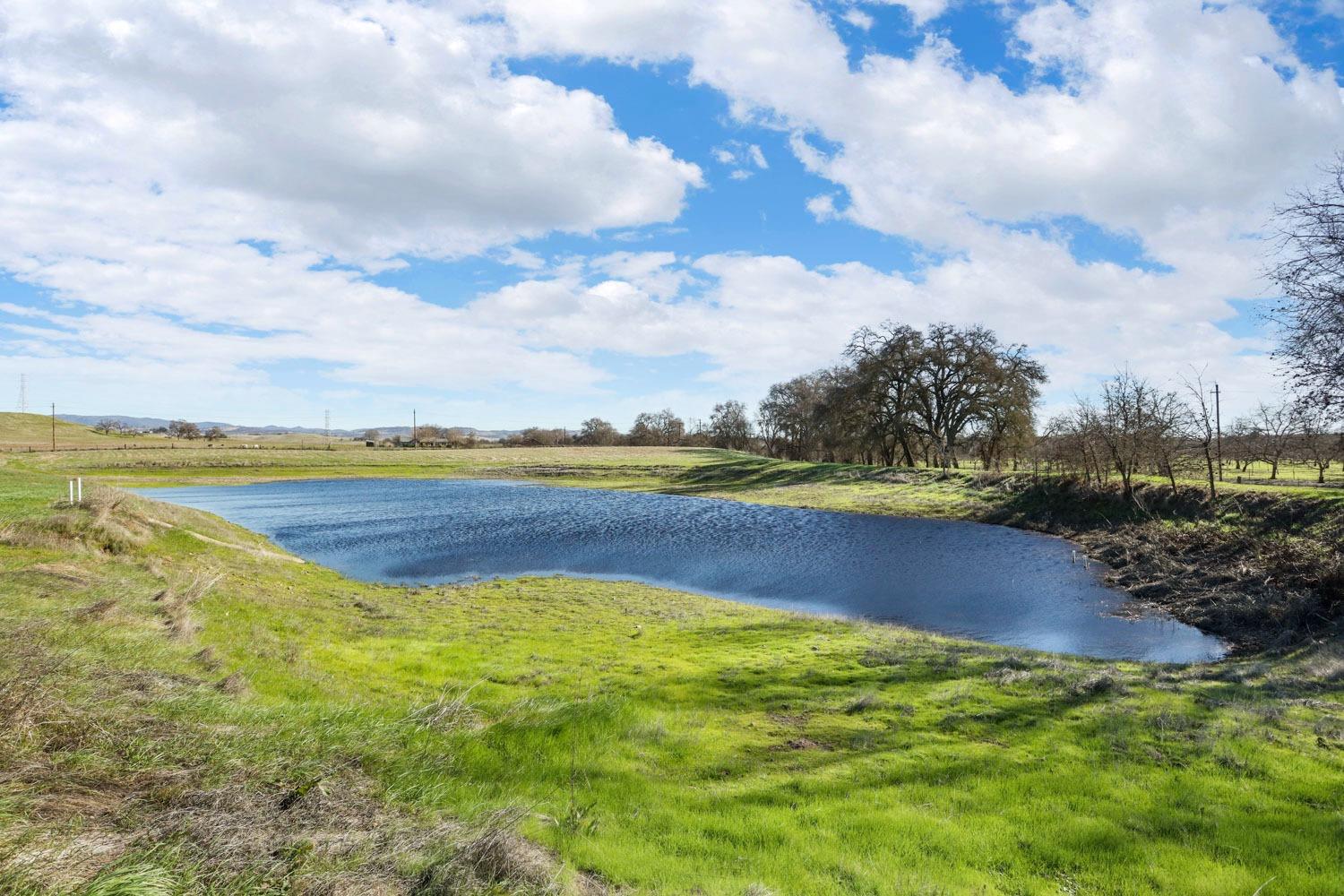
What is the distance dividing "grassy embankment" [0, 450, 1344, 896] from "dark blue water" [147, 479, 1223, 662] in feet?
13.8

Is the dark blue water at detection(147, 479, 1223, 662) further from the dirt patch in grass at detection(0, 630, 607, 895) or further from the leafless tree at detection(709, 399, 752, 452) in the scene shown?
the leafless tree at detection(709, 399, 752, 452)

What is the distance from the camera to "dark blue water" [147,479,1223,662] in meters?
18.4

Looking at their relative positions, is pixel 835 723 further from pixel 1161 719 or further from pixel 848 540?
pixel 848 540

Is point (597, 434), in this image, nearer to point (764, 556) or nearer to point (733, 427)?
point (733, 427)

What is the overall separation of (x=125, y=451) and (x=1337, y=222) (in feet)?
377

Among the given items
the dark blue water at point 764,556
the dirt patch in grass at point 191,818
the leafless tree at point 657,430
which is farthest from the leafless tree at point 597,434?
the dirt patch in grass at point 191,818

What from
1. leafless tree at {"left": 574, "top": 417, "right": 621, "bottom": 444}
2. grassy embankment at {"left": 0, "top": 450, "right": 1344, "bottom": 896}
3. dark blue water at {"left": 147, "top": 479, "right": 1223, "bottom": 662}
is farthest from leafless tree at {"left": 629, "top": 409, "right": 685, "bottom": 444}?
grassy embankment at {"left": 0, "top": 450, "right": 1344, "bottom": 896}

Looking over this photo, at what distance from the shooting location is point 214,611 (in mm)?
12375

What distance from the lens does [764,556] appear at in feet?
95.1

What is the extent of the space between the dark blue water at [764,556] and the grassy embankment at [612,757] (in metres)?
4.22

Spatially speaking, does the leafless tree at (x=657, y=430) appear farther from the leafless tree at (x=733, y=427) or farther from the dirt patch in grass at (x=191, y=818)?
the dirt patch in grass at (x=191, y=818)

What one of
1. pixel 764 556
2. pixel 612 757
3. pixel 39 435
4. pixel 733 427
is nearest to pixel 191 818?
pixel 612 757

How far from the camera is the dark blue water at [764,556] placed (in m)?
18.4

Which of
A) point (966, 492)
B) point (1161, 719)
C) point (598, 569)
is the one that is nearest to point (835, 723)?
point (1161, 719)
